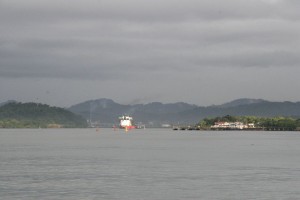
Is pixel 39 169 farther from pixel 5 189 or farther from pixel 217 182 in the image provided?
pixel 217 182

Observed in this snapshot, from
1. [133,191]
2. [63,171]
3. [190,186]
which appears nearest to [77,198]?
[133,191]

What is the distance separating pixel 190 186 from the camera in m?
69.1

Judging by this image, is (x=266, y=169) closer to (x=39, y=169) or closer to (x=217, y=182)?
(x=217, y=182)

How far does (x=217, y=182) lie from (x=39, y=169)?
28831 millimetres

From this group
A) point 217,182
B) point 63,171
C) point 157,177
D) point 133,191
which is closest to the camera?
point 133,191

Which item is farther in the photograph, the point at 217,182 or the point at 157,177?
the point at 157,177

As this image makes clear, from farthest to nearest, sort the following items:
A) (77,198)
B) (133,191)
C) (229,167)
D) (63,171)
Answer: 1. (229,167)
2. (63,171)
3. (133,191)
4. (77,198)

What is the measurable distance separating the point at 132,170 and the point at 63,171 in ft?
33.3

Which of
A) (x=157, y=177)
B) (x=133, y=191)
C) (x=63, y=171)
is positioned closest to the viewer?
(x=133, y=191)

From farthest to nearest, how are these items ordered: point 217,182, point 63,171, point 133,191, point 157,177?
1. point 63,171
2. point 157,177
3. point 217,182
4. point 133,191

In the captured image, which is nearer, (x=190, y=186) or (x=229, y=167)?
(x=190, y=186)

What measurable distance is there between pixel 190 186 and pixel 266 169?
83.0ft

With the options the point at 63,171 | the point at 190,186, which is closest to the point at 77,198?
the point at 190,186

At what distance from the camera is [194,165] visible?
9856 centimetres
